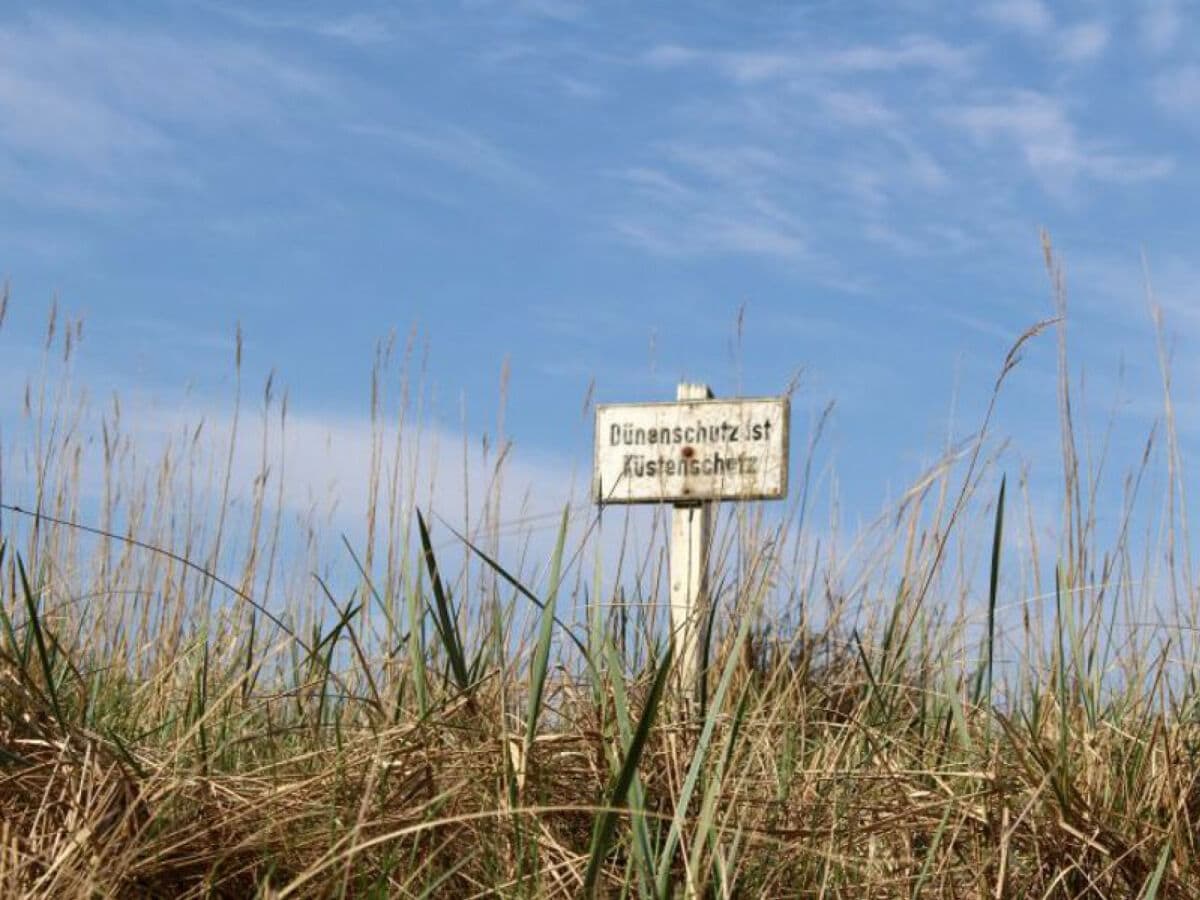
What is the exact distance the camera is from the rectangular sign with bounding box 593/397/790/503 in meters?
3.74

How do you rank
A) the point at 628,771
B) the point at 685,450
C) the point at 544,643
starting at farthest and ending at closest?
the point at 685,450 → the point at 544,643 → the point at 628,771

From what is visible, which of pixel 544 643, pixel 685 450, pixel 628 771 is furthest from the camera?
pixel 685 450

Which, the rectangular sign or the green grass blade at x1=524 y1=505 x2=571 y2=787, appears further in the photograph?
the rectangular sign

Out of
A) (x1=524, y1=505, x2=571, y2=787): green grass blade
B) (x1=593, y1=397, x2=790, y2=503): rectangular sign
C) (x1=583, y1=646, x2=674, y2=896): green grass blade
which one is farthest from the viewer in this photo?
(x1=593, y1=397, x2=790, y2=503): rectangular sign

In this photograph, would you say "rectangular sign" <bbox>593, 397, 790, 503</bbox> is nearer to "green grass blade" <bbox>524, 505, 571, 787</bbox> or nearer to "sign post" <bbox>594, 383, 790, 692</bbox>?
"sign post" <bbox>594, 383, 790, 692</bbox>

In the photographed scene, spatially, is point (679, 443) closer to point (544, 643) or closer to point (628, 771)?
point (544, 643)

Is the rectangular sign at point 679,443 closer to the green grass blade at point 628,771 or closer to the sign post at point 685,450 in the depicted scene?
the sign post at point 685,450

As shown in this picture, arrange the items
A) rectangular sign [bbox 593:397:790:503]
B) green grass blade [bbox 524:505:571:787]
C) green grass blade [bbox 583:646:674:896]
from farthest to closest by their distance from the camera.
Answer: rectangular sign [bbox 593:397:790:503] → green grass blade [bbox 524:505:571:787] → green grass blade [bbox 583:646:674:896]

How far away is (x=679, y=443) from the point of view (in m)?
3.91

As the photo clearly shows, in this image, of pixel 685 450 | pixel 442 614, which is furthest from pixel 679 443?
pixel 442 614

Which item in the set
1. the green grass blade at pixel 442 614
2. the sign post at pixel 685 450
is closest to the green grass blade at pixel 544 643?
the green grass blade at pixel 442 614

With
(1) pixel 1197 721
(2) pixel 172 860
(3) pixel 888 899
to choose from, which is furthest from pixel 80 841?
(1) pixel 1197 721

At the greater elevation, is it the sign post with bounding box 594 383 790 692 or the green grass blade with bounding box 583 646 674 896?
the sign post with bounding box 594 383 790 692

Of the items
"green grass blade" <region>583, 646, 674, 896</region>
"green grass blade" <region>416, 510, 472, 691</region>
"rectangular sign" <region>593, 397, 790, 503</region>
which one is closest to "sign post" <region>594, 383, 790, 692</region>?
"rectangular sign" <region>593, 397, 790, 503</region>
